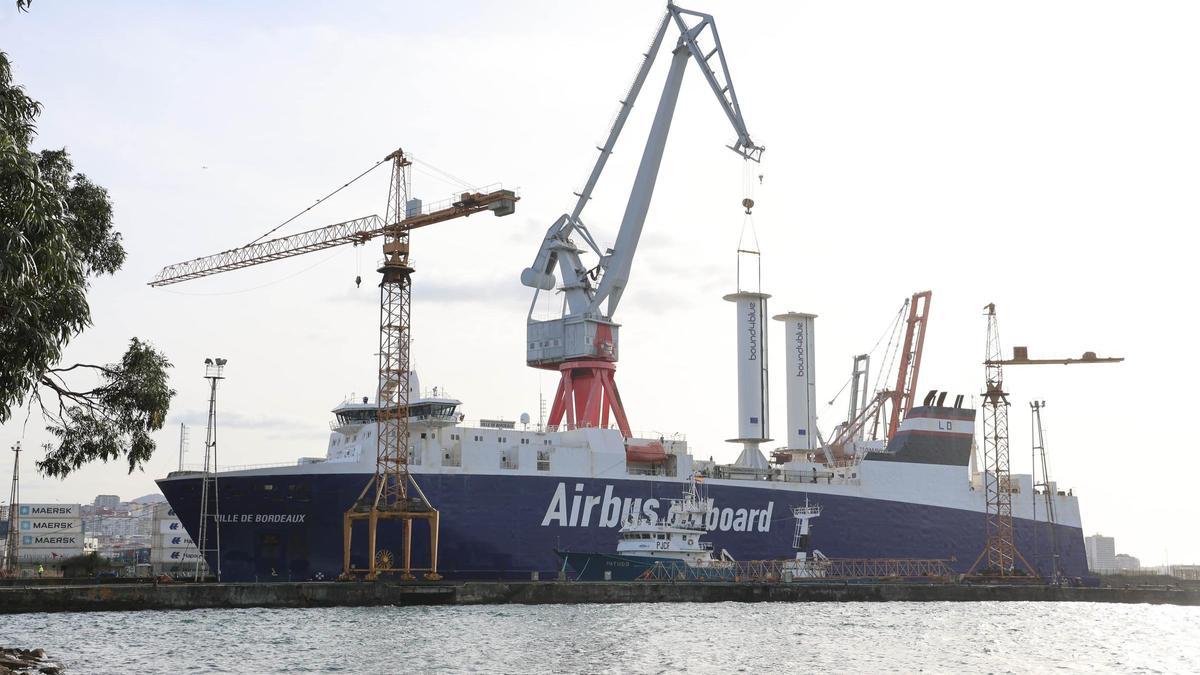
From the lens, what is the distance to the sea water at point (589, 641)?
3133 cm

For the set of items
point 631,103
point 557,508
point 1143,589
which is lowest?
point 1143,589

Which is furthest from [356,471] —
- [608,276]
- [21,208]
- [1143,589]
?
[1143,589]

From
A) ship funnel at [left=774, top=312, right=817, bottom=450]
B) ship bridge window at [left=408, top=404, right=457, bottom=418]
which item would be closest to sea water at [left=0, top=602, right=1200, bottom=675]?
ship bridge window at [left=408, top=404, right=457, bottom=418]

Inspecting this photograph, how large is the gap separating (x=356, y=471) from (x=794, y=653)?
2403 centimetres

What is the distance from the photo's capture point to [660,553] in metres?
54.7

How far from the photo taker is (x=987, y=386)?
230 feet

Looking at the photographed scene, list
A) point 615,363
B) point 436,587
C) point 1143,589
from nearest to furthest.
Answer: point 436,587, point 615,363, point 1143,589

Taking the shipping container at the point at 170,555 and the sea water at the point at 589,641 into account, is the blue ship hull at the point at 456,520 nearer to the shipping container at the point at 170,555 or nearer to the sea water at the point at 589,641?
the sea water at the point at 589,641

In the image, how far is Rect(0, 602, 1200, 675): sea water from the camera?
31328 millimetres

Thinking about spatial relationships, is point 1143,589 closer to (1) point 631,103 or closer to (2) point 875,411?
(2) point 875,411

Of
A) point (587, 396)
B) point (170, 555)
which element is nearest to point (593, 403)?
point (587, 396)

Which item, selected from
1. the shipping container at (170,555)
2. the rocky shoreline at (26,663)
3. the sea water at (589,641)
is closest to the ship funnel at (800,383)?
the sea water at (589,641)

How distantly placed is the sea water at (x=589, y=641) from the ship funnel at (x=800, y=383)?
2214 cm

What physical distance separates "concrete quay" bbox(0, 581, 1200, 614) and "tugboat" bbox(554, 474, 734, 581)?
1.67 metres
